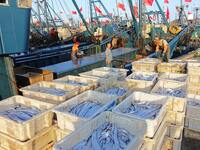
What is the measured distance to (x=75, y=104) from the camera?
3.96 meters

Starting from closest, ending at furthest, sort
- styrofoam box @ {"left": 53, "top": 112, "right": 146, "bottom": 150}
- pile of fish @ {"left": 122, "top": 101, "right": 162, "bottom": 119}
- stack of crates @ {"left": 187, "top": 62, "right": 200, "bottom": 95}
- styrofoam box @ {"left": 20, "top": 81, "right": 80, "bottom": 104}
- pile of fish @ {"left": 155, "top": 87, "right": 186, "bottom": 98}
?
styrofoam box @ {"left": 53, "top": 112, "right": 146, "bottom": 150} < pile of fish @ {"left": 122, "top": 101, "right": 162, "bottom": 119} < styrofoam box @ {"left": 20, "top": 81, "right": 80, "bottom": 104} < pile of fish @ {"left": 155, "top": 87, "right": 186, "bottom": 98} < stack of crates @ {"left": 187, "top": 62, "right": 200, "bottom": 95}

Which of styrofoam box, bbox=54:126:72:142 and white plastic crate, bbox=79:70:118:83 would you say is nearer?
styrofoam box, bbox=54:126:72:142

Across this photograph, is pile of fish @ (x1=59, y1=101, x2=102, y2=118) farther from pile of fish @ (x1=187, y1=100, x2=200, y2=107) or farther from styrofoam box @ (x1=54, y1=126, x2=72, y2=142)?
pile of fish @ (x1=187, y1=100, x2=200, y2=107)

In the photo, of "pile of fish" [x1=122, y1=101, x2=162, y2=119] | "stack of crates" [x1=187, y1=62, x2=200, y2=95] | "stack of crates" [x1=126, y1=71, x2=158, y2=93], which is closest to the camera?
"pile of fish" [x1=122, y1=101, x2=162, y2=119]

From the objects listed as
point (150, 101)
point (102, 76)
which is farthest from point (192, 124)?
point (102, 76)

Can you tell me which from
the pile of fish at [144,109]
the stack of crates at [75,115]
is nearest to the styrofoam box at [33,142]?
the stack of crates at [75,115]

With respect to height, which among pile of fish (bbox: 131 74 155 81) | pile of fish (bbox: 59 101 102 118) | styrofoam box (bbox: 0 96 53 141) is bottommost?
styrofoam box (bbox: 0 96 53 141)

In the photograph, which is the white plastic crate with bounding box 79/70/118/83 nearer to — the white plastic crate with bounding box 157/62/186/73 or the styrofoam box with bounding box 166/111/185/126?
the styrofoam box with bounding box 166/111/185/126

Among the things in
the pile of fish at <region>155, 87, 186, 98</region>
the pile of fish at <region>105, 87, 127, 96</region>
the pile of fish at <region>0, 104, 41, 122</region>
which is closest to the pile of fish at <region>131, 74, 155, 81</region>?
the pile of fish at <region>155, 87, 186, 98</region>

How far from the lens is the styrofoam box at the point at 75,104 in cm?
319

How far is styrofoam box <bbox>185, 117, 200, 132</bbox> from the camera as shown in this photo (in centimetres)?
508

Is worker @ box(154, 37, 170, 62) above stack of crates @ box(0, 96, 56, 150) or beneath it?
above

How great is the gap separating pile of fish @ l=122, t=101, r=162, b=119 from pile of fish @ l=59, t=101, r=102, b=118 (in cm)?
56

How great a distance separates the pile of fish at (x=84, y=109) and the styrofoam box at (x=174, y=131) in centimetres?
147
